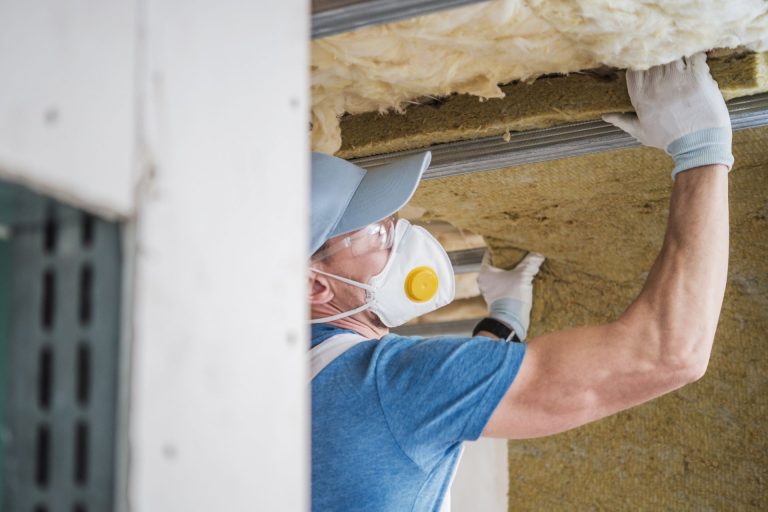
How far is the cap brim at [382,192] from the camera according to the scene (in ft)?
4.57

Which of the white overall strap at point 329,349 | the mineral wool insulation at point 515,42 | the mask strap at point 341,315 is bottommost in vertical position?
the white overall strap at point 329,349

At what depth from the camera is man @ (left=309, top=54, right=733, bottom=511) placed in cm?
117

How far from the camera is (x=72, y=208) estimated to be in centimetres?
53

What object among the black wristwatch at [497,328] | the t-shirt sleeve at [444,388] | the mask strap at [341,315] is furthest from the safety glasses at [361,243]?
the black wristwatch at [497,328]

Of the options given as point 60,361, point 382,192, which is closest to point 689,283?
point 382,192

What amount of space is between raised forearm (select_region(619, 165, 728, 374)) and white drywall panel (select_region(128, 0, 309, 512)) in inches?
28.1

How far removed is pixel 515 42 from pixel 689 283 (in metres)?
0.47

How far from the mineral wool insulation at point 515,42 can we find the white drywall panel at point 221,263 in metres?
0.60

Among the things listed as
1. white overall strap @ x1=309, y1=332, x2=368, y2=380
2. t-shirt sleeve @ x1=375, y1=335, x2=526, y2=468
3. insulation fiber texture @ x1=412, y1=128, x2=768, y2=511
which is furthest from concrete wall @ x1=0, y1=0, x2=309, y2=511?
insulation fiber texture @ x1=412, y1=128, x2=768, y2=511

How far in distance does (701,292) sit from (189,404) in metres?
0.89

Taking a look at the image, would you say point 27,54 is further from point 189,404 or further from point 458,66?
point 458,66

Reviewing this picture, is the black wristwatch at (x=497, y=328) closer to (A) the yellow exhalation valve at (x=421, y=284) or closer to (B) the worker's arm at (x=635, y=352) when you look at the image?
(A) the yellow exhalation valve at (x=421, y=284)

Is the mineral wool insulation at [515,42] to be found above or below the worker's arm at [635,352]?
above

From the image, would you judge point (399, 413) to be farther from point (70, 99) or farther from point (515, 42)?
point (70, 99)
